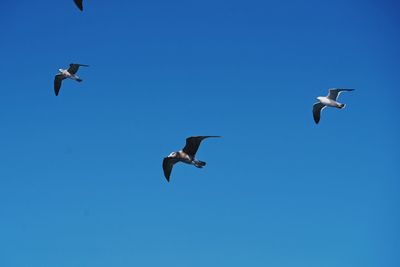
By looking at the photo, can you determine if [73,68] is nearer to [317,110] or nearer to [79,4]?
[79,4]

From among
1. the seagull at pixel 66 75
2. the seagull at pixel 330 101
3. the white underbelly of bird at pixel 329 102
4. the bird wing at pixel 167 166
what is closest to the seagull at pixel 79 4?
the bird wing at pixel 167 166

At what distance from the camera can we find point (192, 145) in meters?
25.0

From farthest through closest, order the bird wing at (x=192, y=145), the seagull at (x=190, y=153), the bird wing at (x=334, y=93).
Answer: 1. the bird wing at (x=334, y=93)
2. the seagull at (x=190, y=153)
3. the bird wing at (x=192, y=145)

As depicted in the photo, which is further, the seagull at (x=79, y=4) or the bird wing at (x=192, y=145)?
the bird wing at (x=192, y=145)

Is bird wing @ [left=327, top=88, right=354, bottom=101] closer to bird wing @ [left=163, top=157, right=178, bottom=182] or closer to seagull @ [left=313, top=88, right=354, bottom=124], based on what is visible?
seagull @ [left=313, top=88, right=354, bottom=124]

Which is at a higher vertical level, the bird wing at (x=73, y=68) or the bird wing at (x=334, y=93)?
the bird wing at (x=334, y=93)

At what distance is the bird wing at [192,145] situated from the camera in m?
24.6

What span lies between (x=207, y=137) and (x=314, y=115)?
50.4 ft

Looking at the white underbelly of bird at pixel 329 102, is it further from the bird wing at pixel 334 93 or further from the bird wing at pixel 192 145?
the bird wing at pixel 192 145

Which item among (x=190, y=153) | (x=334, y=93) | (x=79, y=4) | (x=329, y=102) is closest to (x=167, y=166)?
(x=190, y=153)

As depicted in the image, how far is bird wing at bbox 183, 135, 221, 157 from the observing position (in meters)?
24.6

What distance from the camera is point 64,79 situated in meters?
38.3

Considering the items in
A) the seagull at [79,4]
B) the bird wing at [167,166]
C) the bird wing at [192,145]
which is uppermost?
the seagull at [79,4]

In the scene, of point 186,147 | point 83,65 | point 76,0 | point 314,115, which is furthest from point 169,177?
point 314,115
